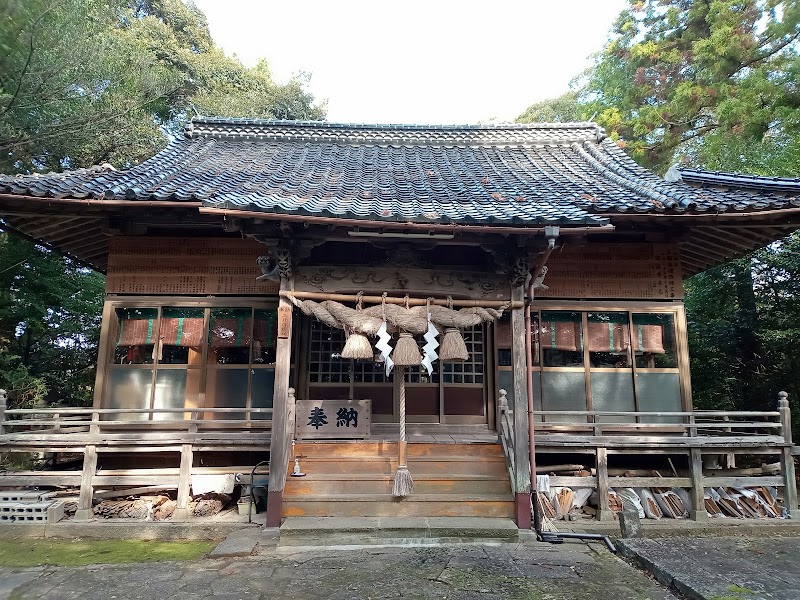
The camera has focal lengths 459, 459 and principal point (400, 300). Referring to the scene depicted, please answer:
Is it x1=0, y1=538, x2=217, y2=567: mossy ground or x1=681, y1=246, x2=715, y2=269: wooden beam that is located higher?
x1=681, y1=246, x2=715, y2=269: wooden beam

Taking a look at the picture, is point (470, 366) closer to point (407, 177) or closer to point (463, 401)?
point (463, 401)

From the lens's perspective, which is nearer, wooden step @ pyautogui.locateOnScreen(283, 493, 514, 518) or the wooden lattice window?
wooden step @ pyautogui.locateOnScreen(283, 493, 514, 518)

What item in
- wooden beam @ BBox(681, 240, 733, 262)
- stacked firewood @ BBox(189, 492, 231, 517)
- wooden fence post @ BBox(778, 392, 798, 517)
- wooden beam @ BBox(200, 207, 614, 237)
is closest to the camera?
wooden beam @ BBox(200, 207, 614, 237)

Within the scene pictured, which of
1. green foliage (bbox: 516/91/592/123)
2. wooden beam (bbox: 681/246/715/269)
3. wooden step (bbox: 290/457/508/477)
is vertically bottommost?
wooden step (bbox: 290/457/508/477)

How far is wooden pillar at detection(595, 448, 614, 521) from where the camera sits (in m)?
6.95

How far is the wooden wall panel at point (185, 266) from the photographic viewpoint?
8.41 metres

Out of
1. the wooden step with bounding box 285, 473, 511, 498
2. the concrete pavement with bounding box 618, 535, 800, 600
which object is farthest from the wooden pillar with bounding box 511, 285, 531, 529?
the concrete pavement with bounding box 618, 535, 800, 600

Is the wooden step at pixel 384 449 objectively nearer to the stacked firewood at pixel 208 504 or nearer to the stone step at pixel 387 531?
the stone step at pixel 387 531

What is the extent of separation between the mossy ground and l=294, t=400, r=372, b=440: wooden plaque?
2.00 m

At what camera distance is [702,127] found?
56.6ft

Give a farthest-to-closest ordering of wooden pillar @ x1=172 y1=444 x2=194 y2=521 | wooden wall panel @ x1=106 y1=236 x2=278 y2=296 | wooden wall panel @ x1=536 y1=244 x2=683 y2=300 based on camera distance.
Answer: wooden wall panel @ x1=536 y1=244 x2=683 y2=300 < wooden wall panel @ x1=106 y1=236 x2=278 y2=296 < wooden pillar @ x1=172 y1=444 x2=194 y2=521

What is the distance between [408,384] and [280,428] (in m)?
3.33

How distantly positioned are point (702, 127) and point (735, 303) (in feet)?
25.3

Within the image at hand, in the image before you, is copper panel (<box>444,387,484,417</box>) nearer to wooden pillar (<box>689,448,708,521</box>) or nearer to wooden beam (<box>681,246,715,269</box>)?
wooden pillar (<box>689,448,708,521</box>)
